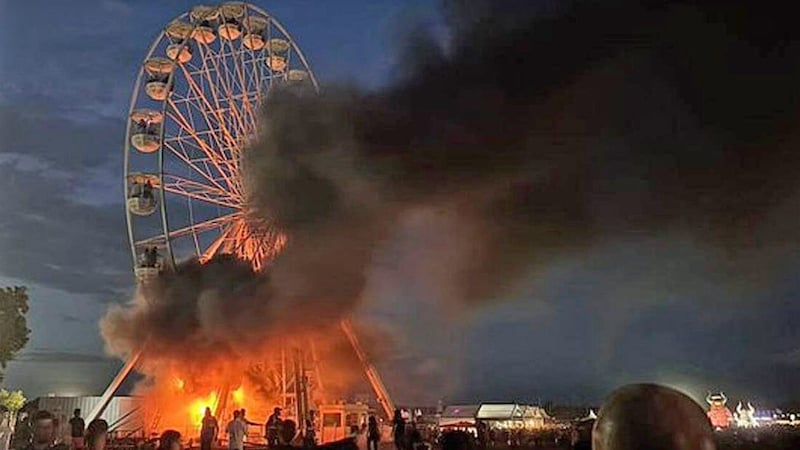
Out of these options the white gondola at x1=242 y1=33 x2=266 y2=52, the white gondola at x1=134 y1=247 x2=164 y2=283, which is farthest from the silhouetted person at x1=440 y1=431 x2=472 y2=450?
the white gondola at x1=242 y1=33 x2=266 y2=52

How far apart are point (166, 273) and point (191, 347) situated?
1.51 m

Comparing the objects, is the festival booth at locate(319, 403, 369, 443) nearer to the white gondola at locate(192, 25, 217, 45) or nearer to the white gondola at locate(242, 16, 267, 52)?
the white gondola at locate(242, 16, 267, 52)

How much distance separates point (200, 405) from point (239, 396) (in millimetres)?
778

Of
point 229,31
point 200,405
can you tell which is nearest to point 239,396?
point 200,405

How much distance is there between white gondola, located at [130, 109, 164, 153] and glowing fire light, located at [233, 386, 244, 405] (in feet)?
16.3

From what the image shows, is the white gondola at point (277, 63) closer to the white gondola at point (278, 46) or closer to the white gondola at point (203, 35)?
the white gondola at point (278, 46)

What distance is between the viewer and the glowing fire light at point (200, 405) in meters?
15.0

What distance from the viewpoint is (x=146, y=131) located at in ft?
48.5

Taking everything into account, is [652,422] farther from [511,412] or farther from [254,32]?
[511,412]

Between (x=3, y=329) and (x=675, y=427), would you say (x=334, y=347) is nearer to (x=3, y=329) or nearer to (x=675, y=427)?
(x=3, y=329)

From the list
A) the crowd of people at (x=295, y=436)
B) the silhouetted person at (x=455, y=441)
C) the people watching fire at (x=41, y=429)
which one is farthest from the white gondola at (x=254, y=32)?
the silhouetted person at (x=455, y=441)

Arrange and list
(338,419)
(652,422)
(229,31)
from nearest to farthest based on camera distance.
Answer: (652,422) → (338,419) → (229,31)

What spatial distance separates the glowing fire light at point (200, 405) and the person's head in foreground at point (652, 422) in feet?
41.7

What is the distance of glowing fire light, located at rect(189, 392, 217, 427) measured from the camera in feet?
49.3
